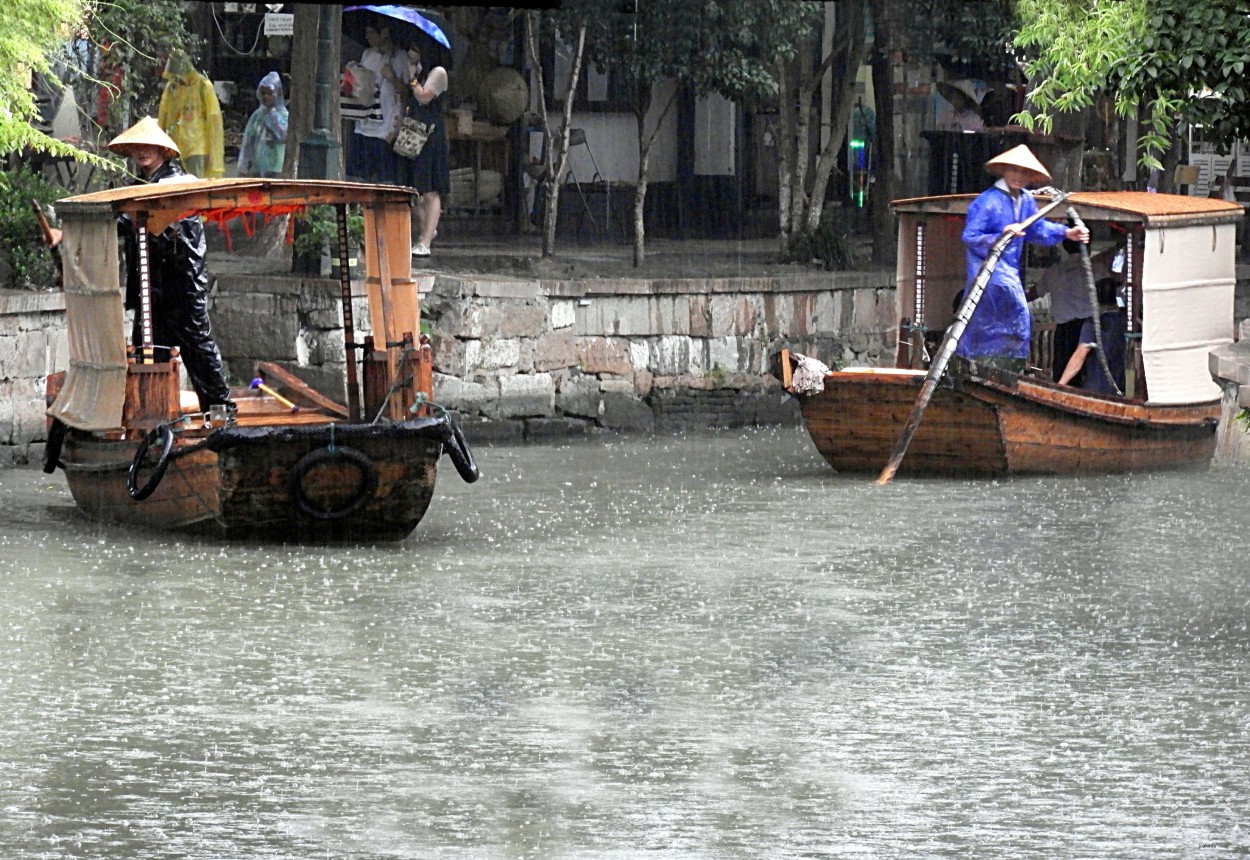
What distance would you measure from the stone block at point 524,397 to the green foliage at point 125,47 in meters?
3.38

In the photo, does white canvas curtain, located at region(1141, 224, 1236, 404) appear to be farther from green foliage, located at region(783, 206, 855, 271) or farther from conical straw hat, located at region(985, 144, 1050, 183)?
green foliage, located at region(783, 206, 855, 271)

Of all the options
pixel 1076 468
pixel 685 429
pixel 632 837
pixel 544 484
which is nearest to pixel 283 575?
pixel 544 484

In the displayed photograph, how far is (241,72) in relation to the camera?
21.8 meters

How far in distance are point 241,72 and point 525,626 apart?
12.9 metres

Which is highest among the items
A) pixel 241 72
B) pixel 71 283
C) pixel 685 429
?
pixel 241 72

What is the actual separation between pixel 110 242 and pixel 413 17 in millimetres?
7915

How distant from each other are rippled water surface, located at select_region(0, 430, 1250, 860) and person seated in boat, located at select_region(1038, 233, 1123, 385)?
2049 millimetres

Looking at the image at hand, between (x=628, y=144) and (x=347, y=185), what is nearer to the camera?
(x=347, y=185)

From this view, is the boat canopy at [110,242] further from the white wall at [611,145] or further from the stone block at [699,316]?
the white wall at [611,145]

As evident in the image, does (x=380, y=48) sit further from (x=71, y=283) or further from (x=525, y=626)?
(x=525, y=626)

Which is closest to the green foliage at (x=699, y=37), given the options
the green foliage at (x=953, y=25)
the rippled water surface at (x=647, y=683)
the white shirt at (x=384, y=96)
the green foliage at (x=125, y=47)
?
the green foliage at (x=953, y=25)

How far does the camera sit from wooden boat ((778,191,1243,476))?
1424cm

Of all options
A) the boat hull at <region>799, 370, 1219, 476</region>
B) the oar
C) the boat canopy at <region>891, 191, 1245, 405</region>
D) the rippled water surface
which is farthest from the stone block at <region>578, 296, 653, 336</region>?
the oar

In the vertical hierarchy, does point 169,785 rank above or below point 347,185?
below
